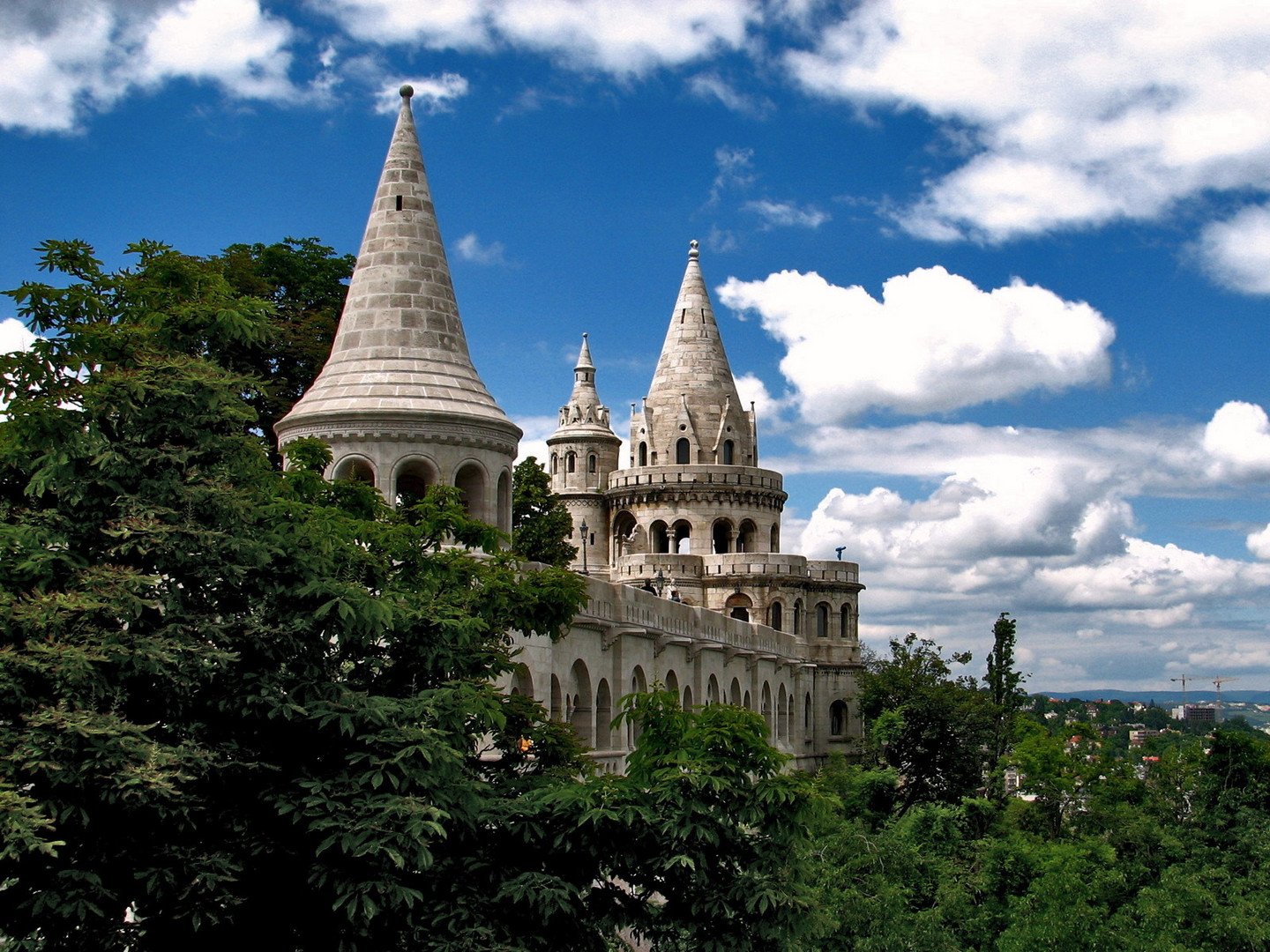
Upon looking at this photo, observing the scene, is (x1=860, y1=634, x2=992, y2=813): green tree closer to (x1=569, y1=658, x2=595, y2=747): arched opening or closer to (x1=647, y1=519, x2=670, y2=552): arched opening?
(x1=647, y1=519, x2=670, y2=552): arched opening

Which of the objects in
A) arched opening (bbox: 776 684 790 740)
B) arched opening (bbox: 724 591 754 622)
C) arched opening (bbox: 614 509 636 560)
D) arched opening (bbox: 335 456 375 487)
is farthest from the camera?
arched opening (bbox: 614 509 636 560)

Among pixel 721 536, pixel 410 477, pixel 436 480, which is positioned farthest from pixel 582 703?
pixel 721 536

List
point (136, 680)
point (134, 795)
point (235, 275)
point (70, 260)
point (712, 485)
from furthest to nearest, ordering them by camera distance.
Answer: point (712, 485) < point (235, 275) < point (70, 260) < point (136, 680) < point (134, 795)

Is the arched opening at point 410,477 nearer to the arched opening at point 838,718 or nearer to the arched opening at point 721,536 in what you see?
the arched opening at point 721,536

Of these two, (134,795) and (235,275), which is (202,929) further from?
(235,275)

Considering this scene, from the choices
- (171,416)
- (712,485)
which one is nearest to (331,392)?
(171,416)

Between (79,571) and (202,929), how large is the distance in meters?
3.49

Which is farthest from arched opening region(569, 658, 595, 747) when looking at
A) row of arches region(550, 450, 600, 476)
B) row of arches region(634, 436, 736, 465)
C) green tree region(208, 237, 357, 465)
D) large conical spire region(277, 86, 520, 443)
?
row of arches region(550, 450, 600, 476)

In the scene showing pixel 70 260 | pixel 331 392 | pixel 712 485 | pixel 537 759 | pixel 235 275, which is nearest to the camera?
pixel 70 260

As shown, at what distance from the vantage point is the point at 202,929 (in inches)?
506

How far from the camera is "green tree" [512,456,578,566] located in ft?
A: 169

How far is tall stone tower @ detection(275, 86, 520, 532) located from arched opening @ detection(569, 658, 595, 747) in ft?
13.6

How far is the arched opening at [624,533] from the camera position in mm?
63125

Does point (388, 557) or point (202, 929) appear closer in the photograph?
point (202, 929)
